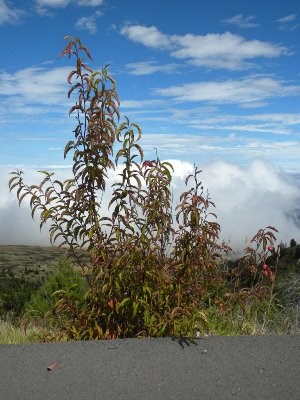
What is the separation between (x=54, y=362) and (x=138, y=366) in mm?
711

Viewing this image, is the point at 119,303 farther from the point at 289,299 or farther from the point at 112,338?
the point at 289,299

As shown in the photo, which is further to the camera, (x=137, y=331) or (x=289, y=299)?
(x=289, y=299)

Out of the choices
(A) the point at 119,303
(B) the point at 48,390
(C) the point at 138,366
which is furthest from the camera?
(A) the point at 119,303

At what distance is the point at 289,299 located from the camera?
10.4 m

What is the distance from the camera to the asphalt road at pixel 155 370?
4.79 meters

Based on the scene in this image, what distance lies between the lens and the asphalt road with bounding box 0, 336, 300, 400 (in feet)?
15.7

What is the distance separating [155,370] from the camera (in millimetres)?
5102

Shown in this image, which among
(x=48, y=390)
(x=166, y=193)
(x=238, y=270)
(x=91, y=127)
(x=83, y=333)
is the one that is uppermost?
(x=91, y=127)

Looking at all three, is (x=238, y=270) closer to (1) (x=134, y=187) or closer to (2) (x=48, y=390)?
(1) (x=134, y=187)

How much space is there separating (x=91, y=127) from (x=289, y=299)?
6.00m

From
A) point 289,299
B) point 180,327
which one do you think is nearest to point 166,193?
point 180,327

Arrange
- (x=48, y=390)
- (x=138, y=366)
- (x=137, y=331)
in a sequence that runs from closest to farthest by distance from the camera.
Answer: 1. (x=48, y=390)
2. (x=138, y=366)
3. (x=137, y=331)

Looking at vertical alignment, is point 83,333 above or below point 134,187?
below

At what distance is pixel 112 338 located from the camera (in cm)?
582
